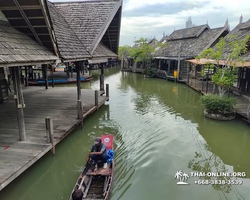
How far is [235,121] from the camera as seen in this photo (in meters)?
10.3

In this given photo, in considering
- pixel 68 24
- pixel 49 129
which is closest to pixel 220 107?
pixel 49 129

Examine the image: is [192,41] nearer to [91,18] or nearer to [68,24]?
[91,18]

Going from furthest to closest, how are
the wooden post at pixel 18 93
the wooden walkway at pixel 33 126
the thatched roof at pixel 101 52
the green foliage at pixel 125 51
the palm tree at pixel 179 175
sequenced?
1. the green foliage at pixel 125 51
2. the thatched roof at pixel 101 52
3. the palm tree at pixel 179 175
4. the wooden post at pixel 18 93
5. the wooden walkway at pixel 33 126

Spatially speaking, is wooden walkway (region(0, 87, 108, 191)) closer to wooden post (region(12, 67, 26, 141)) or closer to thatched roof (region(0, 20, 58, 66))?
wooden post (region(12, 67, 26, 141))

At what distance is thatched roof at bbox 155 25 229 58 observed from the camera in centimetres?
2342

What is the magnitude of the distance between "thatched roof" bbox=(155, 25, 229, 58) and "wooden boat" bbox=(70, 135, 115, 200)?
2075 centimetres

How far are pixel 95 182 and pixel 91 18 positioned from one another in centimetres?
933

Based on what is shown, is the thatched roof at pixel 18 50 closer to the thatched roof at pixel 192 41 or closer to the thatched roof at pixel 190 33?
the thatched roof at pixel 192 41

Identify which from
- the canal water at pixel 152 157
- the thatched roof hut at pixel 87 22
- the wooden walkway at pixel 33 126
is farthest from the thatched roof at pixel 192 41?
the wooden walkway at pixel 33 126

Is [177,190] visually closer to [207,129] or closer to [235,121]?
[207,129]

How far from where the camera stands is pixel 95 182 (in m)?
5.16

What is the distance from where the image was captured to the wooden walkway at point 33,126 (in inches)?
206

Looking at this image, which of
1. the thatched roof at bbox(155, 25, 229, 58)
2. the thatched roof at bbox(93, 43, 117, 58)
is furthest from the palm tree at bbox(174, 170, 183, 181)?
the thatched roof at bbox(155, 25, 229, 58)

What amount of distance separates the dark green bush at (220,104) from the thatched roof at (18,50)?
802 cm
